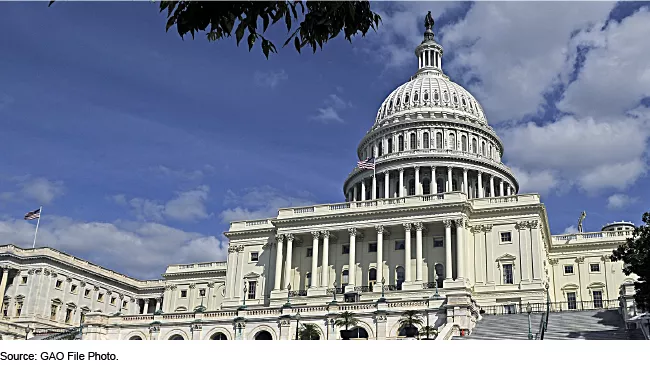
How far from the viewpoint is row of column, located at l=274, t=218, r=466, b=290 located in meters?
77.2

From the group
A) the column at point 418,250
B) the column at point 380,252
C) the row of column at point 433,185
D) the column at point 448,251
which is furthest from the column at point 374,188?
the column at point 448,251

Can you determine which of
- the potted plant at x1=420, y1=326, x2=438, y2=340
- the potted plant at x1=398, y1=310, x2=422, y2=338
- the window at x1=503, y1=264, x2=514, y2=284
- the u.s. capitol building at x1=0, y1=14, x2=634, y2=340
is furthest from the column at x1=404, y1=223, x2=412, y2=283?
the potted plant at x1=420, y1=326, x2=438, y2=340

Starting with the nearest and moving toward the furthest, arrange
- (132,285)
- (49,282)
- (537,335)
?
1. (537,335)
2. (49,282)
3. (132,285)

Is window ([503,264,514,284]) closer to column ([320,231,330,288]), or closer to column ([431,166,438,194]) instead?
column ([320,231,330,288])

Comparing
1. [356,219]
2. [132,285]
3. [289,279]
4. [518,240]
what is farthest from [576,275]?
[132,285]

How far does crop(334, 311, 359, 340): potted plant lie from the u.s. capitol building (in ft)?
1.44

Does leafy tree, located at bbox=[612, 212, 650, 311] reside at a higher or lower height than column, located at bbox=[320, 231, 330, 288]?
lower

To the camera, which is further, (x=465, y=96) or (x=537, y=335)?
(x=465, y=96)

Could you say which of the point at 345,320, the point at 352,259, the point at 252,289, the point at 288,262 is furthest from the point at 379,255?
the point at 345,320

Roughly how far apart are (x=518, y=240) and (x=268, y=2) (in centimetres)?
7323

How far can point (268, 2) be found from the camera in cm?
959

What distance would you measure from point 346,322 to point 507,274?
31.9 m

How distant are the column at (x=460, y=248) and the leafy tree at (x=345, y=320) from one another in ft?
81.2
